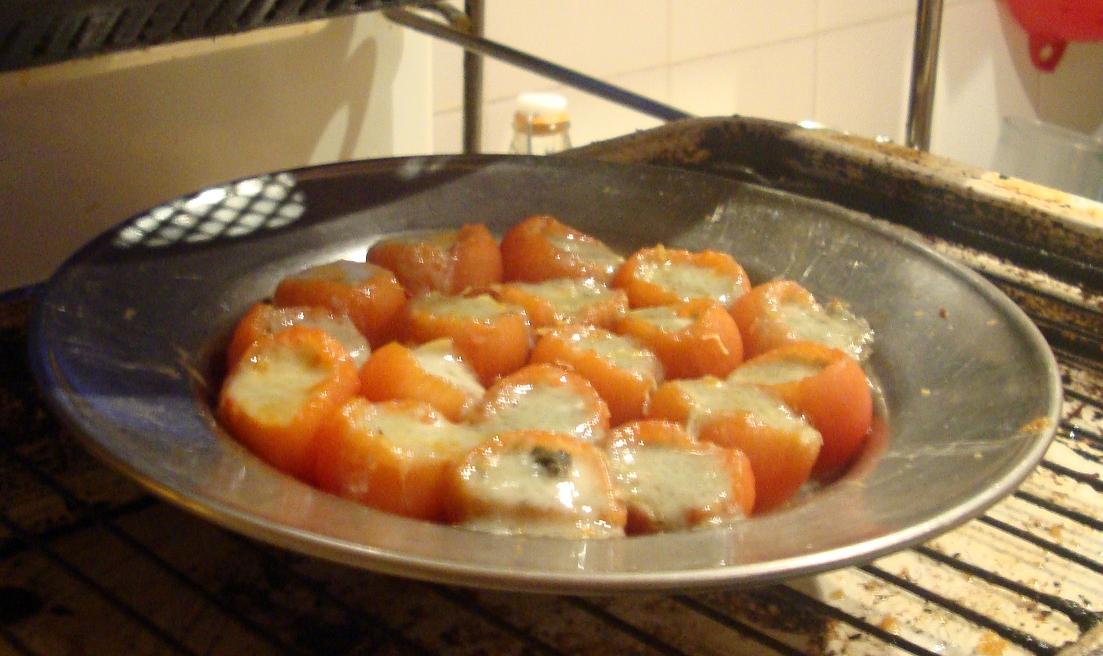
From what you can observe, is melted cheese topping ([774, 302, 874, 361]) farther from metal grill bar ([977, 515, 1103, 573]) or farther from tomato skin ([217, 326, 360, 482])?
tomato skin ([217, 326, 360, 482])

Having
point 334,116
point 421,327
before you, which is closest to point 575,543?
point 421,327

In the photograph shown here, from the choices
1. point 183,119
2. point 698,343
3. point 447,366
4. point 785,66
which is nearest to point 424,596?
point 447,366

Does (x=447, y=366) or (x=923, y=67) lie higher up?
(x=923, y=67)

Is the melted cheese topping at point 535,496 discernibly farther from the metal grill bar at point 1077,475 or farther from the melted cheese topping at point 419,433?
the metal grill bar at point 1077,475

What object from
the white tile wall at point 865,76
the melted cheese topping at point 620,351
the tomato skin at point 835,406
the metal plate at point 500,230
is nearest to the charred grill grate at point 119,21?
the metal plate at point 500,230

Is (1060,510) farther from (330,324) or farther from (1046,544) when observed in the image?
(330,324)
